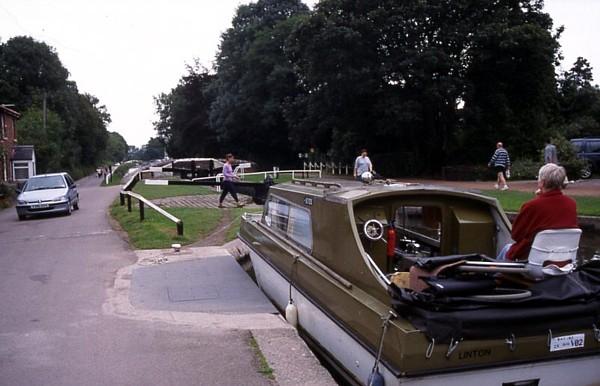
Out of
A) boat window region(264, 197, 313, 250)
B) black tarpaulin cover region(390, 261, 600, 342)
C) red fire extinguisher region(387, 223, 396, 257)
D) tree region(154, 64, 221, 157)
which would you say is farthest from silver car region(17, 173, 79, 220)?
tree region(154, 64, 221, 157)

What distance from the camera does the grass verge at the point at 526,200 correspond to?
539 inches

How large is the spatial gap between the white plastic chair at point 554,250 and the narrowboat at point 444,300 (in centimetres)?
1

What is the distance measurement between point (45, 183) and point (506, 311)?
1988 cm

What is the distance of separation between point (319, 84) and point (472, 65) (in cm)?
975

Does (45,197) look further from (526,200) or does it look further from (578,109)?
(578,109)

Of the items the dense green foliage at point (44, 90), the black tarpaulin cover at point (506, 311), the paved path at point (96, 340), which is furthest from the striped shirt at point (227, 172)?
the dense green foliage at point (44, 90)

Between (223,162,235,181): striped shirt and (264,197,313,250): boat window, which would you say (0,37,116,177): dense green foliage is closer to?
(223,162,235,181): striped shirt

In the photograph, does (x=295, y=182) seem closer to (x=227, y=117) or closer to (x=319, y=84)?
(x=319, y=84)

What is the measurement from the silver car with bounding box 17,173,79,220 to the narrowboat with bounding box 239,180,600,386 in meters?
15.7

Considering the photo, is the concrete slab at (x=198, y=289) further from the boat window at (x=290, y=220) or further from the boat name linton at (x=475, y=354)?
the boat name linton at (x=475, y=354)

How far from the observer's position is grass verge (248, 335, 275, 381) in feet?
16.0

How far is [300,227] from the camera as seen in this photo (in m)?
7.10

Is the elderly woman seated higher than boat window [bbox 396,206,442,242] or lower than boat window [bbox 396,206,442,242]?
higher

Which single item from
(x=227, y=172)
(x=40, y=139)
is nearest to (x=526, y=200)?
(x=227, y=172)
